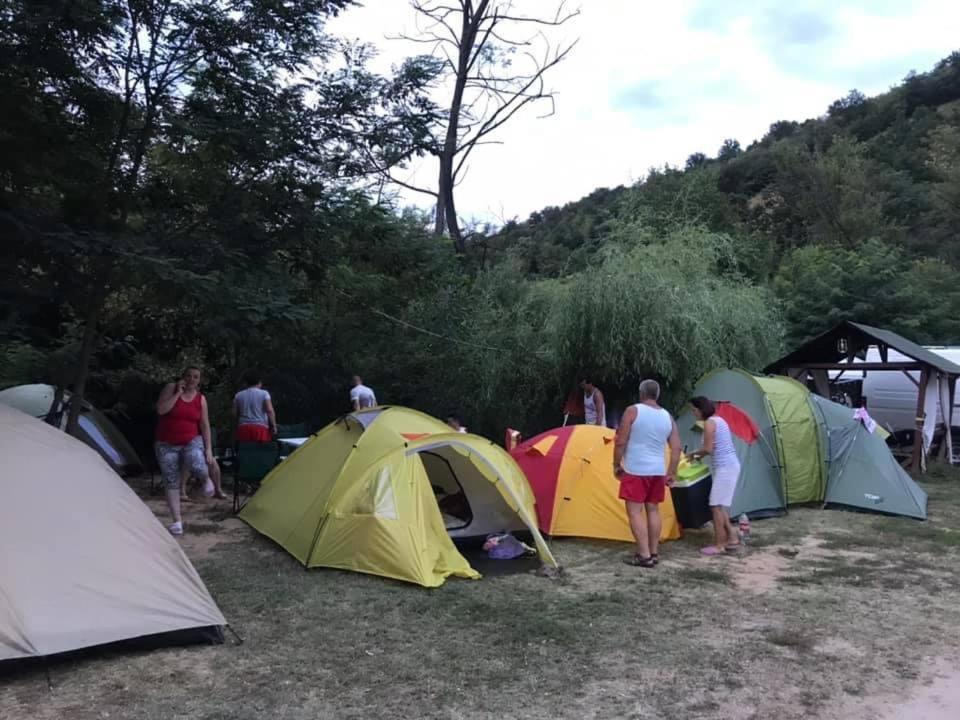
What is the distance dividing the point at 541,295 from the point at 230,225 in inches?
283

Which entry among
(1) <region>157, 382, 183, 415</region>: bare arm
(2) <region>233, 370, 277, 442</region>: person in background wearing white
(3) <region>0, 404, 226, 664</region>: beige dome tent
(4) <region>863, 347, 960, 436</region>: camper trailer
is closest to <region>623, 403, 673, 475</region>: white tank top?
(3) <region>0, 404, 226, 664</region>: beige dome tent

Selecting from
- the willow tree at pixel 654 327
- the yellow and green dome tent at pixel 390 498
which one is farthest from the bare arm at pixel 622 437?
the willow tree at pixel 654 327

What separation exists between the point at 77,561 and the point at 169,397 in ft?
10.3

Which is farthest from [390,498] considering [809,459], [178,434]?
[809,459]

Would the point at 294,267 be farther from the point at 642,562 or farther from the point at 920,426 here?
the point at 920,426

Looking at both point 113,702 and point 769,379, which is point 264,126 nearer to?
point 113,702

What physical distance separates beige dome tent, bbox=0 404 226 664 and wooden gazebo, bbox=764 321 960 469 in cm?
994

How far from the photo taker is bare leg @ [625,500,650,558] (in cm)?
648

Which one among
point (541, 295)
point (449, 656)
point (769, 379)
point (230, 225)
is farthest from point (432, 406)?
point (449, 656)

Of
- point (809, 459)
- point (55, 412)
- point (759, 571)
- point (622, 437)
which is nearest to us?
point (759, 571)

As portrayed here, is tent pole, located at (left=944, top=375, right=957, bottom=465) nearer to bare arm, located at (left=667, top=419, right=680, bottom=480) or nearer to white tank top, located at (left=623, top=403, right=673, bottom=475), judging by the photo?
bare arm, located at (left=667, top=419, right=680, bottom=480)

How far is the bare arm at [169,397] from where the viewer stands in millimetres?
7223

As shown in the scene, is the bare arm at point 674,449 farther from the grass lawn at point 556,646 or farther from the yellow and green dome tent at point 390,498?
the yellow and green dome tent at point 390,498

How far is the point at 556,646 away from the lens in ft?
15.4
